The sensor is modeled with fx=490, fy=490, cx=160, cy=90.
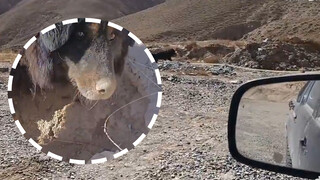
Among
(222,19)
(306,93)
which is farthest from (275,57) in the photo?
(222,19)

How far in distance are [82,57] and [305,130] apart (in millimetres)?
1427

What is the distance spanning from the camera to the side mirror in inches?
73.0

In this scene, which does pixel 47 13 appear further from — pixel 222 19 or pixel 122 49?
pixel 122 49

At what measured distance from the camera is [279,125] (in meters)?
2.06

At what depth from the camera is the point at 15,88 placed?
2.86 metres

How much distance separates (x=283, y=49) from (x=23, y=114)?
19681 millimetres

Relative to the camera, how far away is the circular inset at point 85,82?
111 inches

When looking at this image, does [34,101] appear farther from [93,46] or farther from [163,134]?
[163,134]

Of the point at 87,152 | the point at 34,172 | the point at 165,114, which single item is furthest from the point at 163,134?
the point at 87,152

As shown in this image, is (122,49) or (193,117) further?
(193,117)

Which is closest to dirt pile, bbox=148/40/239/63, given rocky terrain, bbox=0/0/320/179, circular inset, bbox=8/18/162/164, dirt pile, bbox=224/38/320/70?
rocky terrain, bbox=0/0/320/179

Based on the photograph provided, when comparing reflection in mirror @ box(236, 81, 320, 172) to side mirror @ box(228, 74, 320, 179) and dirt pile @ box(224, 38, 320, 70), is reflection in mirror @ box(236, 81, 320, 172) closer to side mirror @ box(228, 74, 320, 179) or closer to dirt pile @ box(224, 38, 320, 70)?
side mirror @ box(228, 74, 320, 179)

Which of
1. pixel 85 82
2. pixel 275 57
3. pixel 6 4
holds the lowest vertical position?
pixel 275 57

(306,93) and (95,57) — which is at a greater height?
(95,57)
